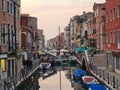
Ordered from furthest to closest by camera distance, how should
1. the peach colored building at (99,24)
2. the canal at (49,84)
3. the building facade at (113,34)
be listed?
the peach colored building at (99,24), the building facade at (113,34), the canal at (49,84)

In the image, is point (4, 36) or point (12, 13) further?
point (12, 13)

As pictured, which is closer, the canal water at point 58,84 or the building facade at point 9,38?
the building facade at point 9,38

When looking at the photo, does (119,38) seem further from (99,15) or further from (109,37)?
(99,15)

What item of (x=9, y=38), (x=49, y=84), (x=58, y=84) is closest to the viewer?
(x=9, y=38)

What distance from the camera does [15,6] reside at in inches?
1586

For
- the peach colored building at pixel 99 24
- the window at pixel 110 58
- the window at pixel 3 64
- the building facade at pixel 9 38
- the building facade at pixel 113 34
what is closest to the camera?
the building facade at pixel 9 38

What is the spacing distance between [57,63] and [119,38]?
125 ft

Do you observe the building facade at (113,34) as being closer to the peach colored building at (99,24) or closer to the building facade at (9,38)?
the building facade at (9,38)

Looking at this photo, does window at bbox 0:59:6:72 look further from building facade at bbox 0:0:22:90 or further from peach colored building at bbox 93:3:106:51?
peach colored building at bbox 93:3:106:51

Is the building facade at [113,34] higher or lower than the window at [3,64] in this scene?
higher

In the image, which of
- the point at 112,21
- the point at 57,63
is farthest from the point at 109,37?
the point at 57,63

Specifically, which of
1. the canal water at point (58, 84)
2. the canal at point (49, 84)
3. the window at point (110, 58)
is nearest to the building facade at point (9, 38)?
the canal at point (49, 84)

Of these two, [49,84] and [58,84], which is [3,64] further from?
[58,84]

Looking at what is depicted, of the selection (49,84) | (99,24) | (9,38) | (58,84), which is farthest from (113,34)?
(99,24)
